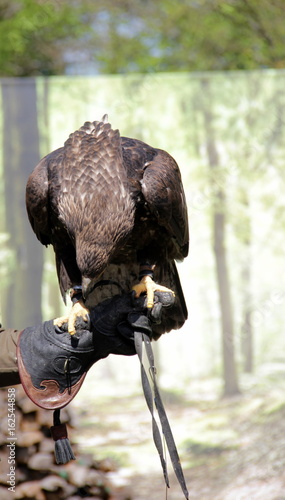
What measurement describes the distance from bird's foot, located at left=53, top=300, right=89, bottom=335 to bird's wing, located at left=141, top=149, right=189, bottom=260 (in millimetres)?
554

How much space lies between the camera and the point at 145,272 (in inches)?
120

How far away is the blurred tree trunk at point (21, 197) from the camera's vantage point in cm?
551

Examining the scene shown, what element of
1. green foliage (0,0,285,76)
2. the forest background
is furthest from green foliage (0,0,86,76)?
the forest background

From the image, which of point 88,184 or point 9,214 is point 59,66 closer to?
point 9,214

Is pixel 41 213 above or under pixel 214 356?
above

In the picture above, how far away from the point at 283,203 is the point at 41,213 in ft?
10.4

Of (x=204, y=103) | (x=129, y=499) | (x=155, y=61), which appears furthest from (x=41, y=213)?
(x=155, y=61)

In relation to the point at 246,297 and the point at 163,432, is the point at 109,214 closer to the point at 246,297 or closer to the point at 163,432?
the point at 163,432

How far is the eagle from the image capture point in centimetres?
255

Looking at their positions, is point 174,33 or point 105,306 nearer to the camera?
point 105,306

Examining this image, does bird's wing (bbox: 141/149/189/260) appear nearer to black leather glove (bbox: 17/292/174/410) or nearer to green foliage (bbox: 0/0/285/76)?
black leather glove (bbox: 17/292/174/410)

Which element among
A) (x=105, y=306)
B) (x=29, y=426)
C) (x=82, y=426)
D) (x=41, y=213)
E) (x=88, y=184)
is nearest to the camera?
(x=105, y=306)

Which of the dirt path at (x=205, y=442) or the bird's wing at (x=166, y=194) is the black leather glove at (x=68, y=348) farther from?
the dirt path at (x=205, y=442)

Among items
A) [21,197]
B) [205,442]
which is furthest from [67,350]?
[21,197]
